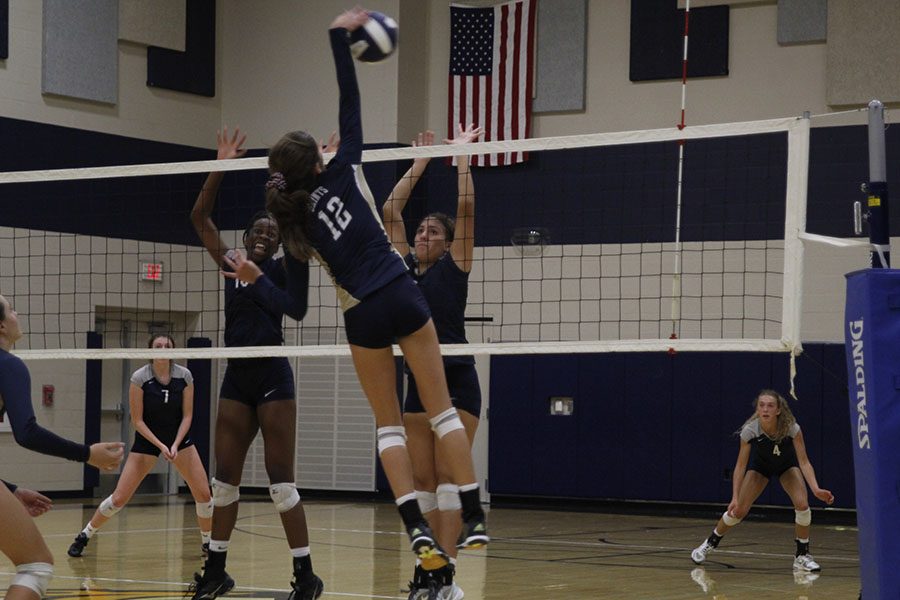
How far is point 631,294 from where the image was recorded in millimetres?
16797

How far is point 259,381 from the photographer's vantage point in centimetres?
732

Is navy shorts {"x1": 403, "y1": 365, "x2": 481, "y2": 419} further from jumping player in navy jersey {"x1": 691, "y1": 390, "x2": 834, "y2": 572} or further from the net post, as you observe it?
jumping player in navy jersey {"x1": 691, "y1": 390, "x2": 834, "y2": 572}

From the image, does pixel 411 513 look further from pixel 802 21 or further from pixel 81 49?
pixel 81 49

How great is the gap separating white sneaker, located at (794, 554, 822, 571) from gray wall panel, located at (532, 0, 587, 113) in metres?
8.21

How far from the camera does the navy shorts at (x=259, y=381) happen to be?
7.31 m

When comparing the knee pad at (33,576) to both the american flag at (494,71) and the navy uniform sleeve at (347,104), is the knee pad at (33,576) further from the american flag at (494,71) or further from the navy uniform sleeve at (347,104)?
the american flag at (494,71)

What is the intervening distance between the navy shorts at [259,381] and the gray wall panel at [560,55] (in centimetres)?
1078

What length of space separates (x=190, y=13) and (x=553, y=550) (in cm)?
1028

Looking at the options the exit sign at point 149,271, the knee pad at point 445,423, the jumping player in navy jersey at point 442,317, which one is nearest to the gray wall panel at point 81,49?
the exit sign at point 149,271

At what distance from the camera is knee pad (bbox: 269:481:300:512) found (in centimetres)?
724

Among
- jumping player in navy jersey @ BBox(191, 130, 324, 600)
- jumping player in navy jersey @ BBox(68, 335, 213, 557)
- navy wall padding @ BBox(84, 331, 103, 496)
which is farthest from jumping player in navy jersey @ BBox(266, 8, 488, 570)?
navy wall padding @ BBox(84, 331, 103, 496)

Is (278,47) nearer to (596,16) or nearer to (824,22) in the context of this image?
(596,16)

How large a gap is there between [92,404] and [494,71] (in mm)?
6896

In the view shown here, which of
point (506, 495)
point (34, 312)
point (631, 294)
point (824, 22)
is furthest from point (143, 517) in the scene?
point (824, 22)
